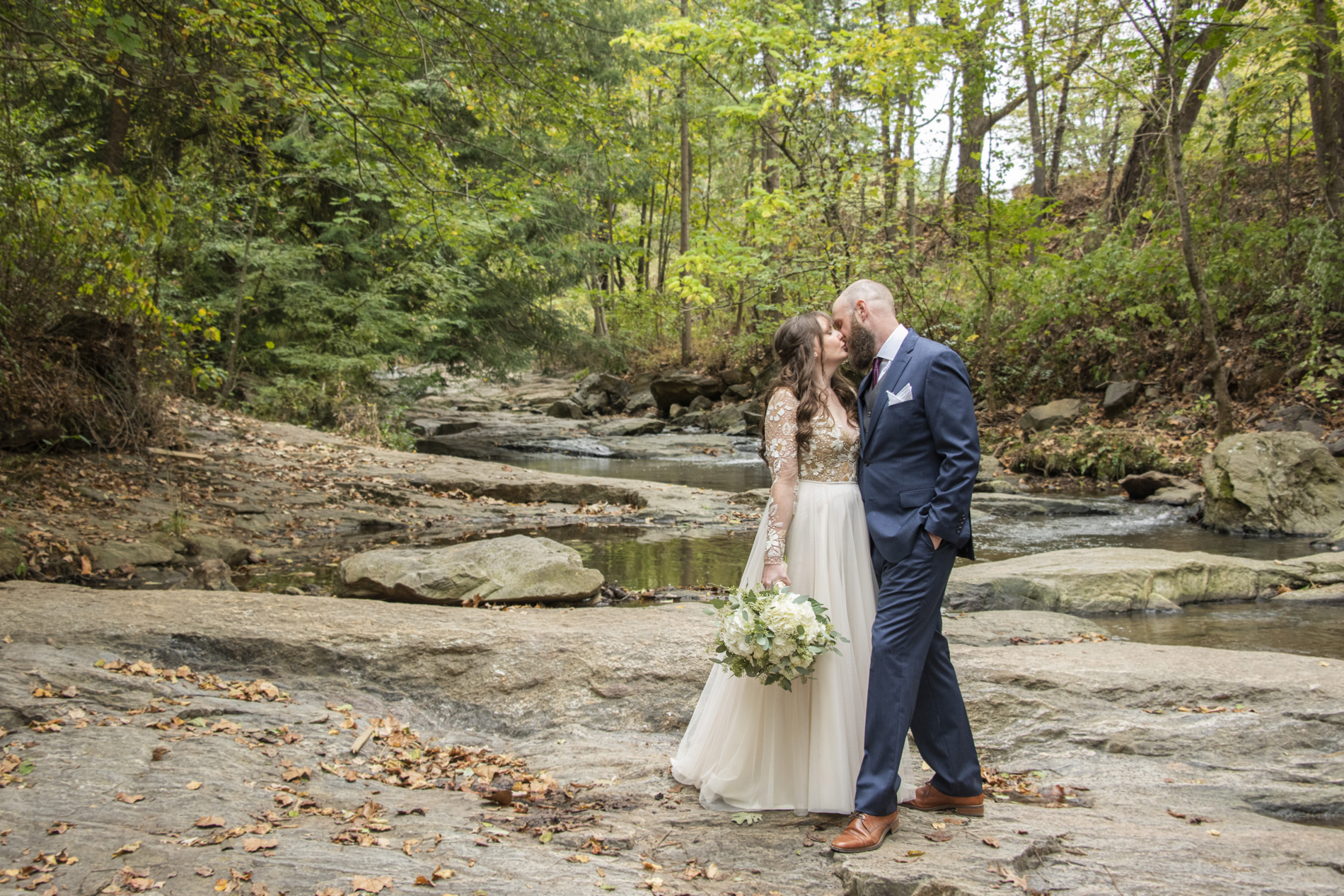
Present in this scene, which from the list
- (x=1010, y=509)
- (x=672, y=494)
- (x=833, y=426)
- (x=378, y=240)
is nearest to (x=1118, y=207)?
(x=1010, y=509)

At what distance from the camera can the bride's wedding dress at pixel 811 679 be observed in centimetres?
342

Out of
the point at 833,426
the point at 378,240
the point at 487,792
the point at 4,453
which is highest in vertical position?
the point at 378,240

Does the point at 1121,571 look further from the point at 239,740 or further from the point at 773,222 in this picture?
the point at 773,222

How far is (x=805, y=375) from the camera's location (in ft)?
11.8

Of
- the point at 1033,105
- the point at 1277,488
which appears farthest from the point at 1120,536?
the point at 1033,105

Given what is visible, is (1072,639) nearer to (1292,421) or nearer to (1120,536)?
(1120,536)

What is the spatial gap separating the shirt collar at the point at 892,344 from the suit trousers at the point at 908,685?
29.4 inches

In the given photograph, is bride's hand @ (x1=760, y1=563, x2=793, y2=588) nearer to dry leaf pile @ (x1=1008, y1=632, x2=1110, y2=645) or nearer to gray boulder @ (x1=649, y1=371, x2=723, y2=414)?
dry leaf pile @ (x1=1008, y1=632, x2=1110, y2=645)

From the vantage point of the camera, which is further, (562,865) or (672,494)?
(672,494)

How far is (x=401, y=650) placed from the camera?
4.92 metres

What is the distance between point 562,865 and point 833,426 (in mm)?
1920

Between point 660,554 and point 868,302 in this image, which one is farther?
point 660,554

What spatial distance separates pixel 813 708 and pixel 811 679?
11 centimetres

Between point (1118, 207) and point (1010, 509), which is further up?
point (1118, 207)
